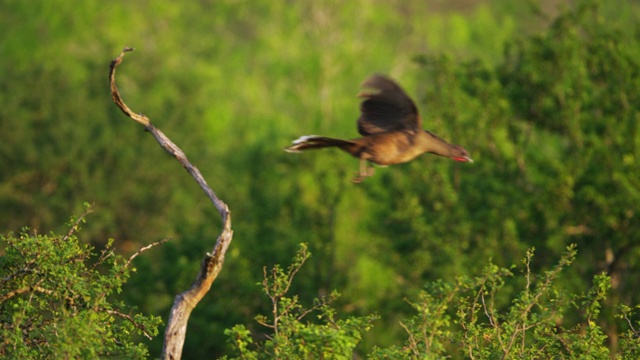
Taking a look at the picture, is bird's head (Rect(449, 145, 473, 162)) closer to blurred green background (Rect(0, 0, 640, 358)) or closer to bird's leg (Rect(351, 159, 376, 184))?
bird's leg (Rect(351, 159, 376, 184))

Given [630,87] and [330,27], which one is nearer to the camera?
[630,87]

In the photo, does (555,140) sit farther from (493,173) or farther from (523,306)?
(523,306)

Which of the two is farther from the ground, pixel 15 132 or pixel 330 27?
pixel 330 27

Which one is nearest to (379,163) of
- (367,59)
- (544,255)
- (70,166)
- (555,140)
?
(544,255)

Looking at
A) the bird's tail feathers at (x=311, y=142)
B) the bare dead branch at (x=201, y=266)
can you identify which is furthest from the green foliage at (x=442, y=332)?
the bird's tail feathers at (x=311, y=142)

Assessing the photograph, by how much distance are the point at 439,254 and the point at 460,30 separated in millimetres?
38814

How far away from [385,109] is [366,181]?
16.7 meters

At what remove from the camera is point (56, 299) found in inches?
372

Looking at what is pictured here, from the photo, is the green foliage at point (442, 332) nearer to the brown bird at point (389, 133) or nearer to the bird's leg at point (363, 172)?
the bird's leg at point (363, 172)

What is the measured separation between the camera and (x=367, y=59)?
190 ft

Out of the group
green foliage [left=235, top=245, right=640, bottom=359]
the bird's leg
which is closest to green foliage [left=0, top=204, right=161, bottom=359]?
green foliage [left=235, top=245, right=640, bottom=359]

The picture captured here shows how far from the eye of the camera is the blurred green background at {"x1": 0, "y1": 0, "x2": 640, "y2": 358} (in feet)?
75.7

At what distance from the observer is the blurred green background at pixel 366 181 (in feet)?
75.7

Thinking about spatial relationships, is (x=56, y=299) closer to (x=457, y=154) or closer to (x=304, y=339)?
(x=304, y=339)
